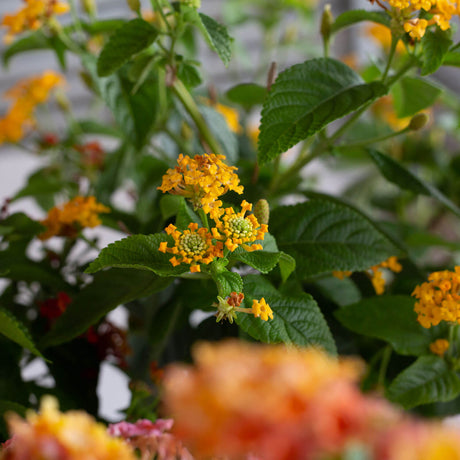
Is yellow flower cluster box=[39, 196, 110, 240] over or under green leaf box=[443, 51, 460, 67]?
under

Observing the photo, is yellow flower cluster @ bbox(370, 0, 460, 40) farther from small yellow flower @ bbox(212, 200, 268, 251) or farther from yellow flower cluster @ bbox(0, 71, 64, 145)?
yellow flower cluster @ bbox(0, 71, 64, 145)

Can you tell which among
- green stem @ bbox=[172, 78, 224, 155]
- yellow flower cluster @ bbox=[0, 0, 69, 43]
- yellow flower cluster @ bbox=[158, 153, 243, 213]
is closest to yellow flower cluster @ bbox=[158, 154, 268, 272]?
yellow flower cluster @ bbox=[158, 153, 243, 213]

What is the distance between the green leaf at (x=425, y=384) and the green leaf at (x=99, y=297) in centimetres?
14

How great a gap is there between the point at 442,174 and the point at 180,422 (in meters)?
0.54

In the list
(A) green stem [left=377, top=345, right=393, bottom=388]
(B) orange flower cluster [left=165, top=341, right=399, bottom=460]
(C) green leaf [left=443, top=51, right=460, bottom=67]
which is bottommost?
(A) green stem [left=377, top=345, right=393, bottom=388]

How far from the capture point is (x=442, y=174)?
583 millimetres

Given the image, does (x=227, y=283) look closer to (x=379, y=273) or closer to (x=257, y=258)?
(x=257, y=258)

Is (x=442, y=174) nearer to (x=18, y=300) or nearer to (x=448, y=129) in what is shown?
(x=448, y=129)

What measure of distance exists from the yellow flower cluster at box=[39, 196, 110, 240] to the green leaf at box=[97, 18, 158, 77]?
85mm

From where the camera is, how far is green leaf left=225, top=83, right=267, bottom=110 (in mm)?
411

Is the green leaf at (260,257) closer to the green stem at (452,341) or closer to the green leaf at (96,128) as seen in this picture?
the green stem at (452,341)

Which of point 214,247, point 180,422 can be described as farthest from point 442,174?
point 180,422

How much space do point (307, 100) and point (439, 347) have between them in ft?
0.54

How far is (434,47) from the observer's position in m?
0.30
